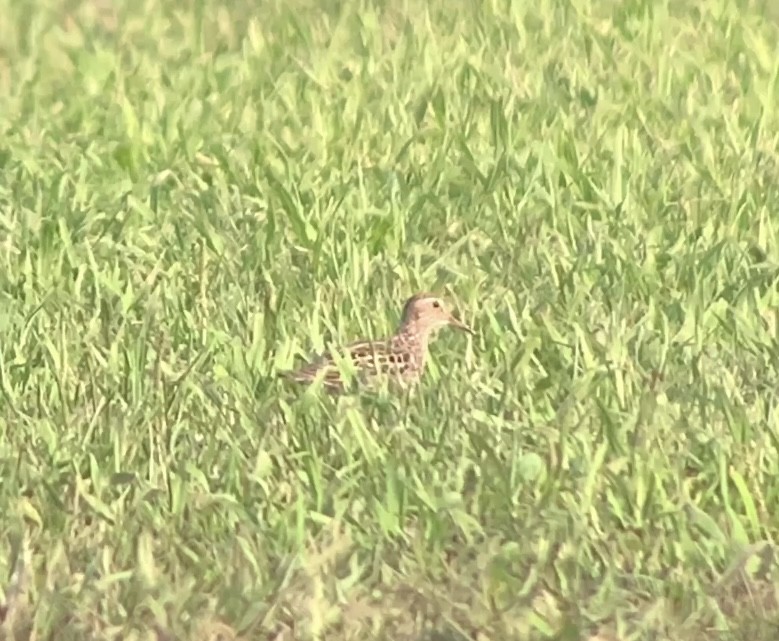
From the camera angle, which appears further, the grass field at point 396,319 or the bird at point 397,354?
the bird at point 397,354

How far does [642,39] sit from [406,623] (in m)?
5.17

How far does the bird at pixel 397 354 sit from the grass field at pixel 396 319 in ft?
0.25

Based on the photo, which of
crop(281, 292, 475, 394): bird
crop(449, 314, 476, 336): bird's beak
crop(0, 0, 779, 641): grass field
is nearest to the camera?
crop(0, 0, 779, 641): grass field

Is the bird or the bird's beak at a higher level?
the bird

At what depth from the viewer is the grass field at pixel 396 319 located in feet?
15.4

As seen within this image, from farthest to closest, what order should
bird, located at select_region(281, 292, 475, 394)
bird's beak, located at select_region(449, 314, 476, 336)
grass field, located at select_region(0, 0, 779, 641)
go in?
bird's beak, located at select_region(449, 314, 476, 336)
bird, located at select_region(281, 292, 475, 394)
grass field, located at select_region(0, 0, 779, 641)

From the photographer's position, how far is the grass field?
468 cm

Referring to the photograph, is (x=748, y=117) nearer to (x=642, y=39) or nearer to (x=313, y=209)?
(x=642, y=39)

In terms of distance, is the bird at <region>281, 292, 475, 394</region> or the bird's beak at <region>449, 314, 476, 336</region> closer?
the bird at <region>281, 292, 475, 394</region>

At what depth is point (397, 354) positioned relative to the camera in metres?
5.92

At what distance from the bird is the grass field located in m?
0.08

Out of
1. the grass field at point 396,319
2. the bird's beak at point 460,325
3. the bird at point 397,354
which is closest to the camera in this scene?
the grass field at point 396,319

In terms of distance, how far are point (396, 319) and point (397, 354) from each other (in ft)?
1.68

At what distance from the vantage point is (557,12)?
32.1 ft
